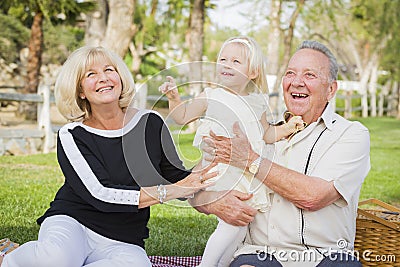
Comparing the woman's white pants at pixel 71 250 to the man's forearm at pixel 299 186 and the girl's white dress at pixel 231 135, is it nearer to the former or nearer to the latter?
the girl's white dress at pixel 231 135

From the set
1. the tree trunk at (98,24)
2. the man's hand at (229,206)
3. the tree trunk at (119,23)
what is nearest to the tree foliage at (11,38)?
the tree trunk at (98,24)

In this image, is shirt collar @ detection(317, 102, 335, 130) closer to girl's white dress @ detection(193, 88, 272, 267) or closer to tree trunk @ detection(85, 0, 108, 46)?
girl's white dress @ detection(193, 88, 272, 267)

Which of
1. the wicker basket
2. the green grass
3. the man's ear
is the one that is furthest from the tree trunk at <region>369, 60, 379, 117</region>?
the man's ear

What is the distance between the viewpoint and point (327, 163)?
8.36 feet

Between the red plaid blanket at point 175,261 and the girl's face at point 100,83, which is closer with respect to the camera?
the girl's face at point 100,83

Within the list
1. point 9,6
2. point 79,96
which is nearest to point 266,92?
point 79,96

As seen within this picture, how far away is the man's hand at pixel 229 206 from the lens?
261cm

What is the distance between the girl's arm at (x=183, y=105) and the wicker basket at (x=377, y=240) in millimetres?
903

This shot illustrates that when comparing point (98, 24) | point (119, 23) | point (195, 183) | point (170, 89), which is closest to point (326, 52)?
point (170, 89)

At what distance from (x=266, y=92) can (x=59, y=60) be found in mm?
17019

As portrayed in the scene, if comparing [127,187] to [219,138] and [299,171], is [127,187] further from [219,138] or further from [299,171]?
[299,171]

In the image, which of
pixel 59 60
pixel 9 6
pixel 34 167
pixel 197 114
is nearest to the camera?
pixel 197 114

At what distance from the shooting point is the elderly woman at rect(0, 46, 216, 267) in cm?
253

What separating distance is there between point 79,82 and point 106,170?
0.39 metres
